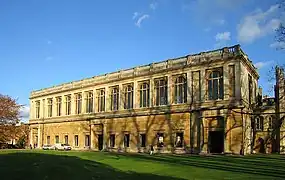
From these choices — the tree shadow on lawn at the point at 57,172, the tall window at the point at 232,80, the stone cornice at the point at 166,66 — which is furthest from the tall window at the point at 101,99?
the tree shadow on lawn at the point at 57,172

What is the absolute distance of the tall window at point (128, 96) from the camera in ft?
179

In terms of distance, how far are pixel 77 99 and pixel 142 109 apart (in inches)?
718

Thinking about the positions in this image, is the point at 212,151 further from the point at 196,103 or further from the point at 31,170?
the point at 31,170

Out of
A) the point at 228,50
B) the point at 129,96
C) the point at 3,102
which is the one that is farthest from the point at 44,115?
the point at 228,50

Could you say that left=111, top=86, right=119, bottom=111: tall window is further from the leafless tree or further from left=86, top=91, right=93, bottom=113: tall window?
the leafless tree

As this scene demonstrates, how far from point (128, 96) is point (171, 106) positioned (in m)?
9.12

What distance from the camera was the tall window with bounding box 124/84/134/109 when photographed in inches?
2149

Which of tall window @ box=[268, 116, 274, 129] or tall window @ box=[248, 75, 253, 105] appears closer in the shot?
tall window @ box=[248, 75, 253, 105]

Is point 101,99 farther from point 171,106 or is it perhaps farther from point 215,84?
point 215,84

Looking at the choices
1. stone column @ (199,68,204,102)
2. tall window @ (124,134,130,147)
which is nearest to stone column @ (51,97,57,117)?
tall window @ (124,134,130,147)

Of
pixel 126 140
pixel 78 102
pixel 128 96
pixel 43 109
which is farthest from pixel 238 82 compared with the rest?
pixel 43 109

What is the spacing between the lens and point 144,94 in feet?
173

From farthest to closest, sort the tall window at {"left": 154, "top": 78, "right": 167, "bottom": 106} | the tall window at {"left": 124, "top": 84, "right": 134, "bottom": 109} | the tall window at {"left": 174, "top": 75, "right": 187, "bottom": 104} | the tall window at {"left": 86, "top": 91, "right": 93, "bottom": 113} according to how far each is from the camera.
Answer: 1. the tall window at {"left": 86, "top": 91, "right": 93, "bottom": 113}
2. the tall window at {"left": 124, "top": 84, "right": 134, "bottom": 109}
3. the tall window at {"left": 154, "top": 78, "right": 167, "bottom": 106}
4. the tall window at {"left": 174, "top": 75, "right": 187, "bottom": 104}

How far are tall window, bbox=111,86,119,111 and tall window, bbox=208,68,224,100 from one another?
17291mm
